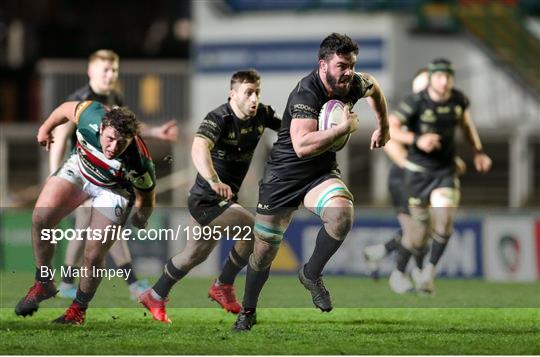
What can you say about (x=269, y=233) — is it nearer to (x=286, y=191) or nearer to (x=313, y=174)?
(x=286, y=191)

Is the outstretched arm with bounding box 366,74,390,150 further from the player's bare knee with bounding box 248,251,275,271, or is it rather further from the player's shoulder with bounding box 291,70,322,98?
the player's bare knee with bounding box 248,251,275,271

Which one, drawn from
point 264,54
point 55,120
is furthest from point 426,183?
point 264,54

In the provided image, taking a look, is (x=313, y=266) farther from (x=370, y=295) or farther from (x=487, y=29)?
(x=487, y=29)

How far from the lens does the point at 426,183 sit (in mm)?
15305

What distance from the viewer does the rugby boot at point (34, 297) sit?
38.9ft

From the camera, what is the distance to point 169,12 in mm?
30297

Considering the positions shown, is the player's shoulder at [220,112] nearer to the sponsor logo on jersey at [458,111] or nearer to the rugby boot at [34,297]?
the rugby boot at [34,297]

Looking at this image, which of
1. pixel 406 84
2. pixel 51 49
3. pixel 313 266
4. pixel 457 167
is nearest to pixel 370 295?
pixel 457 167

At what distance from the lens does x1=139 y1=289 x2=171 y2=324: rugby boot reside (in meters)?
12.0

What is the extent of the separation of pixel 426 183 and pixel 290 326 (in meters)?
3.87

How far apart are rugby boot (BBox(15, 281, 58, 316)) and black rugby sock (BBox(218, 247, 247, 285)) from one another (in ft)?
4.41

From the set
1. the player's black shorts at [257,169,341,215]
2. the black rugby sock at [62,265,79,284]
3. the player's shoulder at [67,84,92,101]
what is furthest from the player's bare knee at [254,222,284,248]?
the player's shoulder at [67,84,92,101]

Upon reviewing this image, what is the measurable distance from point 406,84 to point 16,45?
8.18m

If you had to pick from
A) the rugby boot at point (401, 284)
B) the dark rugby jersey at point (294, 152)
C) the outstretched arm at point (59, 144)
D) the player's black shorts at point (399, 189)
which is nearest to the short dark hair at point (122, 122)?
the dark rugby jersey at point (294, 152)
